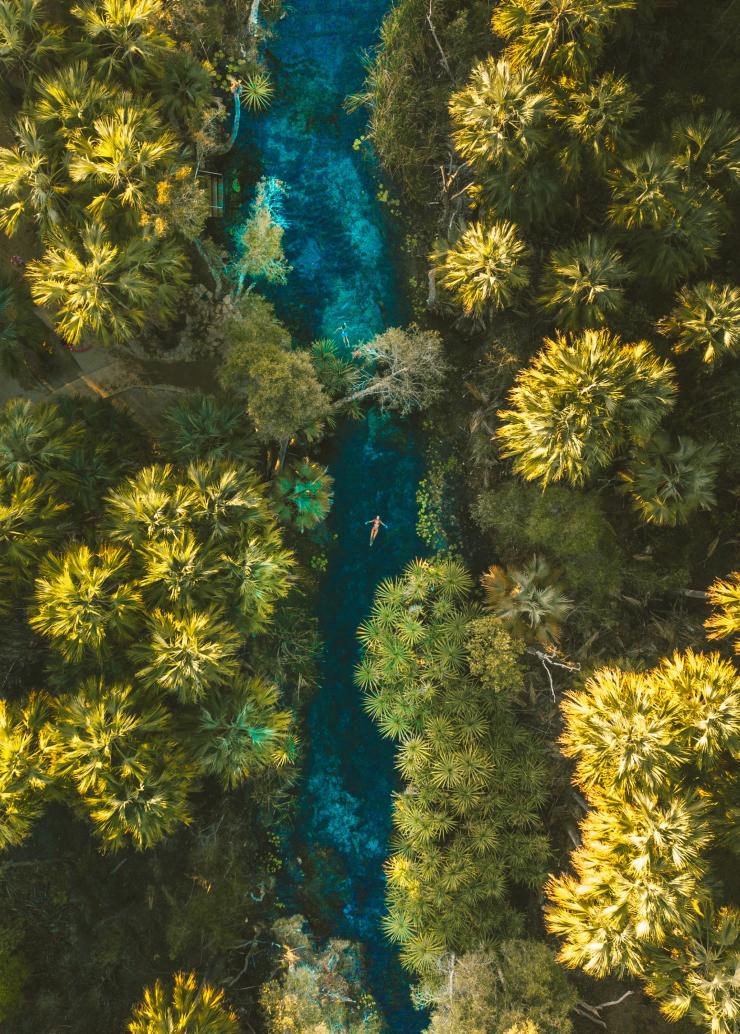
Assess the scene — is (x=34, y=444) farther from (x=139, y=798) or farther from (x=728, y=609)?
(x=728, y=609)

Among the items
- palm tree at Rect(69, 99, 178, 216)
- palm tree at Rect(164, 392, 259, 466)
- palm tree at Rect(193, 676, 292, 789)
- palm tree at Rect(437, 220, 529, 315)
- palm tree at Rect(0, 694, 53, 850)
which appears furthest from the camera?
palm tree at Rect(164, 392, 259, 466)

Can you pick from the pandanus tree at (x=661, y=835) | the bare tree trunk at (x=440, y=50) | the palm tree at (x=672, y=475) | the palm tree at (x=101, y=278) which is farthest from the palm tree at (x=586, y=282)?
the palm tree at (x=101, y=278)

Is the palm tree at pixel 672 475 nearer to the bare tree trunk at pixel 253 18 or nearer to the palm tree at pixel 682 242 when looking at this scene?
the palm tree at pixel 682 242

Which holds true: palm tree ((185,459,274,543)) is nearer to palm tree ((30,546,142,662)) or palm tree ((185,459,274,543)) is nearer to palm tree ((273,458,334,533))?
palm tree ((30,546,142,662))

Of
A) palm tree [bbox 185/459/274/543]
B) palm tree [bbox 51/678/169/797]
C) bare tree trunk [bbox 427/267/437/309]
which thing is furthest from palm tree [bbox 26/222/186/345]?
palm tree [bbox 51/678/169/797]

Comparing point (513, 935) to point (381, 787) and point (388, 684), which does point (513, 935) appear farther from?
point (388, 684)
